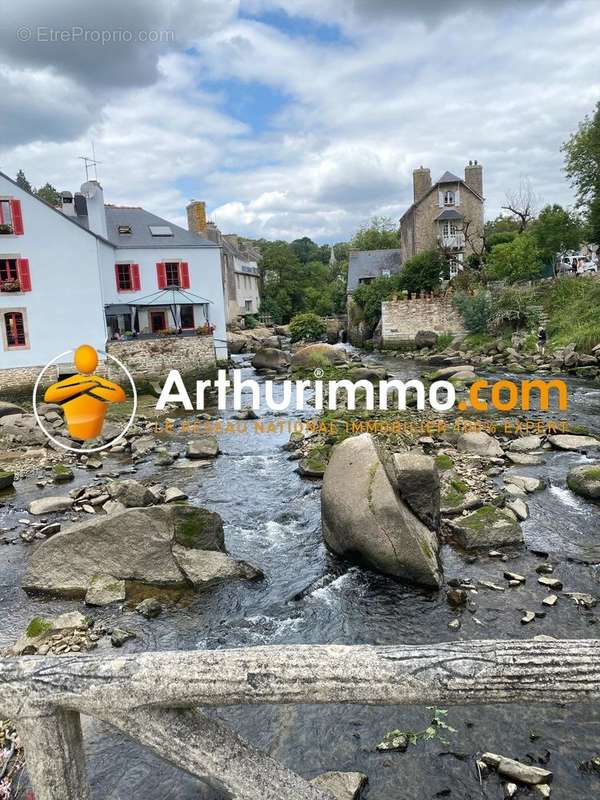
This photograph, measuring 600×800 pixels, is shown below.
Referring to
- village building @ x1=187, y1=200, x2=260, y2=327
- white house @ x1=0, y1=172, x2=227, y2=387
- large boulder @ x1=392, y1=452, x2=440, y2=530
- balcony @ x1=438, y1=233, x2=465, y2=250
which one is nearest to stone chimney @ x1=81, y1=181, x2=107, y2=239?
white house @ x1=0, y1=172, x2=227, y2=387

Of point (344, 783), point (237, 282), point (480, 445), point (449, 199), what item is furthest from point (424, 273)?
point (344, 783)

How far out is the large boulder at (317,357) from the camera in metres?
31.4

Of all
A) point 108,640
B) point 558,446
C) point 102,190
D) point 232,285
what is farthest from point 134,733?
point 232,285

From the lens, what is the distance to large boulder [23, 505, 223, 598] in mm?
8289

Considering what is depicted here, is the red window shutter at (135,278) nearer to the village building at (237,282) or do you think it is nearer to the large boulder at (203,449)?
the village building at (237,282)

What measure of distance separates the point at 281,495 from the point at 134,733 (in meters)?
9.52

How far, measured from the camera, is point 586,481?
10.7m

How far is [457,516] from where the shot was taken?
1002 centimetres

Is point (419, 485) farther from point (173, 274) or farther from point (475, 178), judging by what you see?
point (475, 178)

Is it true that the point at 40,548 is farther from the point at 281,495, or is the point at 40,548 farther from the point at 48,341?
the point at 48,341

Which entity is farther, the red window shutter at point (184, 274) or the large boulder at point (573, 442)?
the red window shutter at point (184, 274)

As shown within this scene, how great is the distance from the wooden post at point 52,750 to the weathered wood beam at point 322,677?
9cm

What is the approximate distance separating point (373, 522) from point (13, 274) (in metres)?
24.9

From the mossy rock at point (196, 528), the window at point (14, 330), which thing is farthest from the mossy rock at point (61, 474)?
the window at point (14, 330)
